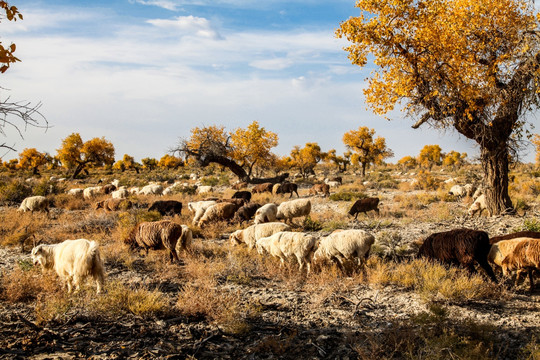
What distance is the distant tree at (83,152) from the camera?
43234 mm

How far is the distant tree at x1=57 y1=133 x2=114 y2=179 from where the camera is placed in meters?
43.2

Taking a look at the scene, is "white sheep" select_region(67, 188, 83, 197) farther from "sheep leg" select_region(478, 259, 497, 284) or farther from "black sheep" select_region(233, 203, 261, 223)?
"sheep leg" select_region(478, 259, 497, 284)

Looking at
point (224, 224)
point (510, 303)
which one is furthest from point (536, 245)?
point (224, 224)

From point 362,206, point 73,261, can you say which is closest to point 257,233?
point 73,261

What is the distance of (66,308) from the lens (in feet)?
16.9

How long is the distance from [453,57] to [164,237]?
34.2ft

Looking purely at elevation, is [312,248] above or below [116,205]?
below

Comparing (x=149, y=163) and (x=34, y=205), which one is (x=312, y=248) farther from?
(x=149, y=163)

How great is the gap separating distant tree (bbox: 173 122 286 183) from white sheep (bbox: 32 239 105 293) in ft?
77.2

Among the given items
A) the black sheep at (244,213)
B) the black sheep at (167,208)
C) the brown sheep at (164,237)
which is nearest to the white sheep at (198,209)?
the black sheep at (167,208)

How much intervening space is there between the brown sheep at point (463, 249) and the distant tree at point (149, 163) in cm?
6709

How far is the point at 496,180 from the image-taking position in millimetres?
12156

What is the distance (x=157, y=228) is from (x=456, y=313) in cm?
712

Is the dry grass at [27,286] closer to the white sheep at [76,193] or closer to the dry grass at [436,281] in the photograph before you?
the dry grass at [436,281]
